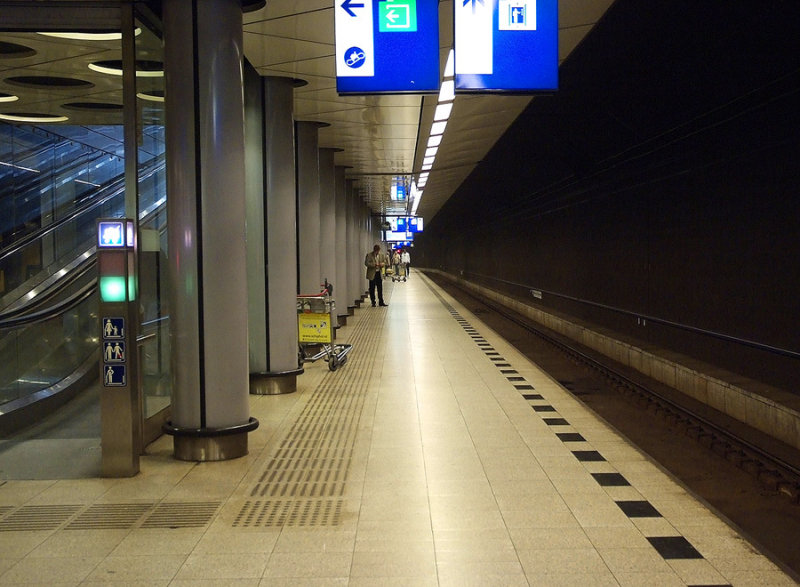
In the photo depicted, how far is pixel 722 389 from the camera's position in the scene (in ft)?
27.5

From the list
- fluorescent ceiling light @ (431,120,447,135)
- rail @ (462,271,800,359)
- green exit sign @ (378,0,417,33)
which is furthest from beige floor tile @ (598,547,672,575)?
fluorescent ceiling light @ (431,120,447,135)

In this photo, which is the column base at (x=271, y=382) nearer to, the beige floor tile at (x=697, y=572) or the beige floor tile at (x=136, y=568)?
the beige floor tile at (x=136, y=568)

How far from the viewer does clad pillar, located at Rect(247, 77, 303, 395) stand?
9211 millimetres

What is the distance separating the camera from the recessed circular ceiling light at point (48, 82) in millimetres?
8977

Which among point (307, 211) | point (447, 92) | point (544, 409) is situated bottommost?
point (544, 409)

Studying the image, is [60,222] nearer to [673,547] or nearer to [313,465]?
[313,465]

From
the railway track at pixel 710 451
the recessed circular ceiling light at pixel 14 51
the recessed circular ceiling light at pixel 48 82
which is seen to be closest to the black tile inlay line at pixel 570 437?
the railway track at pixel 710 451

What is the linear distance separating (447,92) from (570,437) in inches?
222

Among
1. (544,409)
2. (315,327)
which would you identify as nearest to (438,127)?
(315,327)

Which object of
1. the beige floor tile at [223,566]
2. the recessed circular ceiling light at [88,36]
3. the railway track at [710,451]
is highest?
the recessed circular ceiling light at [88,36]

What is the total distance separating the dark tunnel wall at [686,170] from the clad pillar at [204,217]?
467 centimetres

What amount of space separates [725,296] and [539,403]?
8.21 ft

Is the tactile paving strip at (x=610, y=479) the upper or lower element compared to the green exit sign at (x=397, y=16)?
Answer: lower

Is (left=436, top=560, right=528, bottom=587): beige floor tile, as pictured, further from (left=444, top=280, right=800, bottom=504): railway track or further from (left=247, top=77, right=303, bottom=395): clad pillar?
(left=247, top=77, right=303, bottom=395): clad pillar
